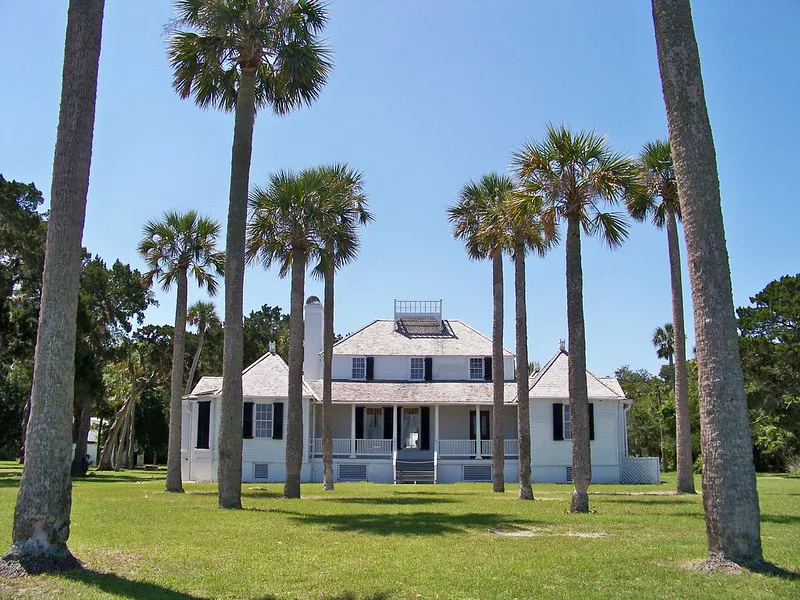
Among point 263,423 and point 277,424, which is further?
point 263,423

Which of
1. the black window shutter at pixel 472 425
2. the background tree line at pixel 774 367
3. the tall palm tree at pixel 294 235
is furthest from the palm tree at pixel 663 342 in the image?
the tall palm tree at pixel 294 235

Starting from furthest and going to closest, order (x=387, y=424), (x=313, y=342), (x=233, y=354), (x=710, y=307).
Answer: (x=313, y=342), (x=387, y=424), (x=233, y=354), (x=710, y=307)

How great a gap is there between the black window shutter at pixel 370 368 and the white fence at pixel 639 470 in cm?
1295

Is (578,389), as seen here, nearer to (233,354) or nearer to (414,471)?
(233,354)

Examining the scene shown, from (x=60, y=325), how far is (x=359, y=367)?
30.9m

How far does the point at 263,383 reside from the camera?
38031 mm

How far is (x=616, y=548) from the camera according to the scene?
12.2m

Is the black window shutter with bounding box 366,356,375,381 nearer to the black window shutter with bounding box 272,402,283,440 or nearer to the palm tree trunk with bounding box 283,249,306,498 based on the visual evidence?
the black window shutter with bounding box 272,402,283,440

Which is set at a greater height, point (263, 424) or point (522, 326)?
point (522, 326)

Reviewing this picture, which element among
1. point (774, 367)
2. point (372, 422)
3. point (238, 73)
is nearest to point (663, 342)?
point (774, 367)

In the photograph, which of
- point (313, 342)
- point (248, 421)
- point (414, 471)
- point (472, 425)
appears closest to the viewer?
point (414, 471)

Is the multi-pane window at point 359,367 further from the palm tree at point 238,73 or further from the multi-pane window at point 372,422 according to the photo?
the palm tree at point 238,73

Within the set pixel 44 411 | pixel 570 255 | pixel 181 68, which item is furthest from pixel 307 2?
pixel 44 411

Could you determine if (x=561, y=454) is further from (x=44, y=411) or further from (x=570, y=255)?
(x=44, y=411)
